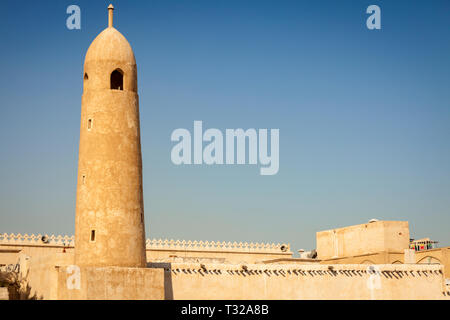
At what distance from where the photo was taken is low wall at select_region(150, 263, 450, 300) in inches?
1088

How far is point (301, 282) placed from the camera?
2986 cm

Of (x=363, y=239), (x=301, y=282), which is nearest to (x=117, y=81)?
(x=301, y=282)

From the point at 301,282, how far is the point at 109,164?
10106mm

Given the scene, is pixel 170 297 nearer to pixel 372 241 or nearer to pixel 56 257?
pixel 56 257

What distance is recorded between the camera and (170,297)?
88.4 ft

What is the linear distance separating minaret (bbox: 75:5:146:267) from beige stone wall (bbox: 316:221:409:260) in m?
17.2

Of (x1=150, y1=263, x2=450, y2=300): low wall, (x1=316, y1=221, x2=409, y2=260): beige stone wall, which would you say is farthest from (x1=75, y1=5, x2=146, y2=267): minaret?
(x1=316, y1=221, x2=409, y2=260): beige stone wall

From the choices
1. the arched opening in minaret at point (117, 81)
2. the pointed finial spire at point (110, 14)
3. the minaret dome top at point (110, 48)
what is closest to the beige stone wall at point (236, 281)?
the arched opening in minaret at point (117, 81)

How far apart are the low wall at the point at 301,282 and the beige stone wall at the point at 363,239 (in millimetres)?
5486

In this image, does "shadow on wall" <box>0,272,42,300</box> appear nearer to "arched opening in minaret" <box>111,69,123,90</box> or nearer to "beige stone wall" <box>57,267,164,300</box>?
"beige stone wall" <box>57,267,164,300</box>

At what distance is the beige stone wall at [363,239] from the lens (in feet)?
125

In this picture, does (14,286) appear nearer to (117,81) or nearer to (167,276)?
(167,276)
